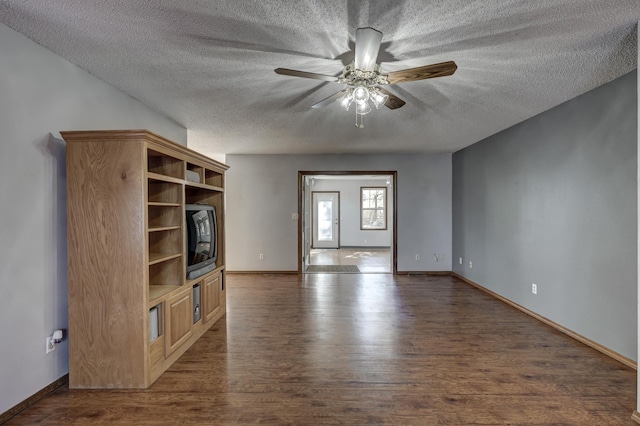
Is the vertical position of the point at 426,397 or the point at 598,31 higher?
the point at 598,31

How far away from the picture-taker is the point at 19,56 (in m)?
1.96

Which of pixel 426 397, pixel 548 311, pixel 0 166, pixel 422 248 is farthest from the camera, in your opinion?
pixel 422 248

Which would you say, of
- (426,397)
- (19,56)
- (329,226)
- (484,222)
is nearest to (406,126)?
(484,222)

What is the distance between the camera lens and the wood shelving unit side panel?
7.14 ft

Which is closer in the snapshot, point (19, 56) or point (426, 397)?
point (19, 56)

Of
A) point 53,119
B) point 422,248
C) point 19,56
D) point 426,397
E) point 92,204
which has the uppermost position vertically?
point 19,56

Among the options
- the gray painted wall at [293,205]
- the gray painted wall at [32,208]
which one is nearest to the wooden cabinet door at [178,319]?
the gray painted wall at [32,208]

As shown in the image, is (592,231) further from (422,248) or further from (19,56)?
(19,56)

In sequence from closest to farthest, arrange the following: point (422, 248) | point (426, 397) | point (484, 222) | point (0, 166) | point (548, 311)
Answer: point (0, 166) < point (426, 397) < point (548, 311) < point (484, 222) < point (422, 248)

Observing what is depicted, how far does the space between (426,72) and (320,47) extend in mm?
706

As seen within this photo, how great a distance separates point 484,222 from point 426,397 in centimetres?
338

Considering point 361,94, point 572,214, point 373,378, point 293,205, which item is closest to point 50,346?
point 373,378

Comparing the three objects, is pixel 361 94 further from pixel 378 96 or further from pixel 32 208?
pixel 32 208

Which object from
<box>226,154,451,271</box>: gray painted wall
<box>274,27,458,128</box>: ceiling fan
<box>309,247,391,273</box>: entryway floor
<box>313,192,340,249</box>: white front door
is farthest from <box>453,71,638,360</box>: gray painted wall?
<box>313,192,340,249</box>: white front door
